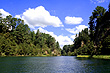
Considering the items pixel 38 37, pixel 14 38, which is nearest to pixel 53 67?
pixel 14 38

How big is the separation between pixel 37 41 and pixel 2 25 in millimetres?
61603

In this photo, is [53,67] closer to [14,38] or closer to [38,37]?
[14,38]

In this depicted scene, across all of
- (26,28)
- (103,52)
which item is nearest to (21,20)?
(26,28)

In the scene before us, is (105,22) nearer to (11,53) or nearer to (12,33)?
(11,53)

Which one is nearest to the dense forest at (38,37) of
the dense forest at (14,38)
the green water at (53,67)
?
the dense forest at (14,38)

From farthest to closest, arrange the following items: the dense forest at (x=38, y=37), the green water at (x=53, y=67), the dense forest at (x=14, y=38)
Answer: the dense forest at (x=14, y=38)
the dense forest at (x=38, y=37)
the green water at (x=53, y=67)

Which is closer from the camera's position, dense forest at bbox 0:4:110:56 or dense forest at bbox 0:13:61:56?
dense forest at bbox 0:4:110:56

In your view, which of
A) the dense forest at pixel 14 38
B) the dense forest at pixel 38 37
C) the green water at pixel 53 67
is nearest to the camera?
the green water at pixel 53 67

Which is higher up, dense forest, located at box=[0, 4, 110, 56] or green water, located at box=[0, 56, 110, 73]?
dense forest, located at box=[0, 4, 110, 56]

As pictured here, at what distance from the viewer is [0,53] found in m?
120

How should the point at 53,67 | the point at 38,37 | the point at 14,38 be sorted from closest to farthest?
1. the point at 53,67
2. the point at 14,38
3. the point at 38,37

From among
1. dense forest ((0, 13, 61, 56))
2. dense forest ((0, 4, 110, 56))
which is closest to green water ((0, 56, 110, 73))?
dense forest ((0, 4, 110, 56))

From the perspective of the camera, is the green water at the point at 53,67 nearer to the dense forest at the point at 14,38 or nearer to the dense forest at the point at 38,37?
the dense forest at the point at 38,37

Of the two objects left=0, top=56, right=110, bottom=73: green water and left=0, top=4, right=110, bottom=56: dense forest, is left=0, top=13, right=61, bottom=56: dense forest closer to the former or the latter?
left=0, top=4, right=110, bottom=56: dense forest
